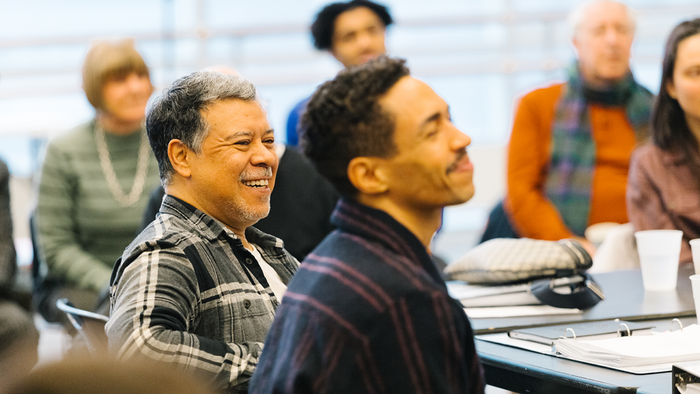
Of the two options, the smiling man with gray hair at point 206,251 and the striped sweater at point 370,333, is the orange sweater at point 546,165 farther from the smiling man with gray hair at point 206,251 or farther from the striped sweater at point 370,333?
the striped sweater at point 370,333

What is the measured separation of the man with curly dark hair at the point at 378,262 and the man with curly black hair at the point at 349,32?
203 centimetres

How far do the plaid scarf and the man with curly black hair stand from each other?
2.48 ft

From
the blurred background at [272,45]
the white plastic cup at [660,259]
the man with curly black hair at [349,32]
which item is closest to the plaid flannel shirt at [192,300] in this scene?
the white plastic cup at [660,259]

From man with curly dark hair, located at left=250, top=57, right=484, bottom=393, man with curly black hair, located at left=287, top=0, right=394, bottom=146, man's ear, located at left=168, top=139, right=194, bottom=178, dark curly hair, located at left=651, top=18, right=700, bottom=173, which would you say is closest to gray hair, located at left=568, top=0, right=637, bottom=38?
dark curly hair, located at left=651, top=18, right=700, bottom=173

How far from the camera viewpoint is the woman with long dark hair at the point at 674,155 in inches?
91.1

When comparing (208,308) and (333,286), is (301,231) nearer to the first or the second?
(208,308)

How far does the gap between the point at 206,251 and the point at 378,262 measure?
555mm

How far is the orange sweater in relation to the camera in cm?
293

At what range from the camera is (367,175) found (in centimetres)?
106

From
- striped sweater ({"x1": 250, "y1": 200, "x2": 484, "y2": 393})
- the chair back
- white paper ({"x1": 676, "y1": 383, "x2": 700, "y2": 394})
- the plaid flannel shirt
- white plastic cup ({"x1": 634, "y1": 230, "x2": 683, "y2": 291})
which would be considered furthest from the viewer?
white plastic cup ({"x1": 634, "y1": 230, "x2": 683, "y2": 291})

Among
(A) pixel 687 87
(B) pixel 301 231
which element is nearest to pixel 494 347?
(B) pixel 301 231

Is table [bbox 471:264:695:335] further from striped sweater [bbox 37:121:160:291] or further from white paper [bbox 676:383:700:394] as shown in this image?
striped sweater [bbox 37:121:160:291]

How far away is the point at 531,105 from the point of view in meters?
3.08

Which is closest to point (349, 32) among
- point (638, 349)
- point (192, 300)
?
point (192, 300)
